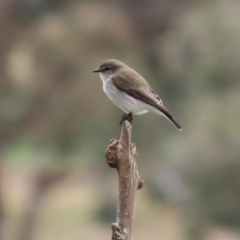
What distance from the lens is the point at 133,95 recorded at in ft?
6.82

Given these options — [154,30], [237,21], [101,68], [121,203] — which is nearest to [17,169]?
[154,30]

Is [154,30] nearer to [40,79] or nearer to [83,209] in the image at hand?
[40,79]

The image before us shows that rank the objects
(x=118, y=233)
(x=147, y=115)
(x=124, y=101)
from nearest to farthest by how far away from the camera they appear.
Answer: (x=118, y=233), (x=124, y=101), (x=147, y=115)

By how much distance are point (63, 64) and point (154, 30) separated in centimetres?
98

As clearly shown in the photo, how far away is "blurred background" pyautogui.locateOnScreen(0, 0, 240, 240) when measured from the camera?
5066mm

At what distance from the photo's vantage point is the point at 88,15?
5.43m

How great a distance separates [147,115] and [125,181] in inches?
161

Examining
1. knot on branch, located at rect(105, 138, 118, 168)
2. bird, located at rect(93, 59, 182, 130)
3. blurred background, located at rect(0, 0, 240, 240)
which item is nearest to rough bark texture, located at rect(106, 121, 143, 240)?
knot on branch, located at rect(105, 138, 118, 168)

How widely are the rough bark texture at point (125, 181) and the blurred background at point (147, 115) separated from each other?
3677 millimetres

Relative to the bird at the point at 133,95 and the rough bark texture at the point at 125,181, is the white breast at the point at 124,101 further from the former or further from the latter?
Result: the rough bark texture at the point at 125,181

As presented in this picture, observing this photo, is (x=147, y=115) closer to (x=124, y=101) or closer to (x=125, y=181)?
(x=124, y=101)

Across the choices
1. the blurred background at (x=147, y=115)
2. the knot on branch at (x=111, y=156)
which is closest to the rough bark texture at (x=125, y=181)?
the knot on branch at (x=111, y=156)

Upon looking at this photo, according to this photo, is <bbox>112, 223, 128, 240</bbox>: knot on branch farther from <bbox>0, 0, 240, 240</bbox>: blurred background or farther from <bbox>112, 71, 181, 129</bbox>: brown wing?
<bbox>0, 0, 240, 240</bbox>: blurred background

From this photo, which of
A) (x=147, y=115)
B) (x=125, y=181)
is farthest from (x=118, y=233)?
(x=147, y=115)
